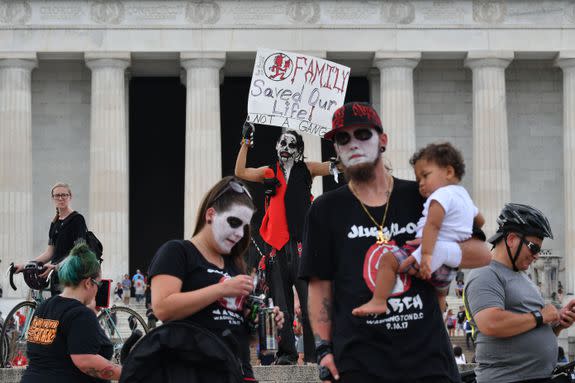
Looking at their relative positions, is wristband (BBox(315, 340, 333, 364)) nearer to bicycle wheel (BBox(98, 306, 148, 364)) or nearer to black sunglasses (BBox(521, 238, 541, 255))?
black sunglasses (BBox(521, 238, 541, 255))

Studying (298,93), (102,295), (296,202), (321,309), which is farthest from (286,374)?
(321,309)

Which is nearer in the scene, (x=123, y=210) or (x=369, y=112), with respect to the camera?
(x=369, y=112)

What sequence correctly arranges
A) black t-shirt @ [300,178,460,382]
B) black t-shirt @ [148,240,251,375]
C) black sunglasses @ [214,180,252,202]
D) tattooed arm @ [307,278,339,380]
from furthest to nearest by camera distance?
black sunglasses @ [214,180,252,202] < black t-shirt @ [148,240,251,375] < tattooed arm @ [307,278,339,380] < black t-shirt @ [300,178,460,382]

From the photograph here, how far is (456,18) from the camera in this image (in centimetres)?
5309

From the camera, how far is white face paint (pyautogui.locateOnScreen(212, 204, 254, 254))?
9.20 meters

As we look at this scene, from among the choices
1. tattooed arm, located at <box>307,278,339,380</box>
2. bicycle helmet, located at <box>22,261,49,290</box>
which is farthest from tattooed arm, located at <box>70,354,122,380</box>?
bicycle helmet, located at <box>22,261,49,290</box>

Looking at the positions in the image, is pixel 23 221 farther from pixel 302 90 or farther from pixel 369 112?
pixel 369 112

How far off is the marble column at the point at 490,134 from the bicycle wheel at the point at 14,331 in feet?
118

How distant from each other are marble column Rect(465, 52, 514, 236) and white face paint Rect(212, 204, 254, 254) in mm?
43646

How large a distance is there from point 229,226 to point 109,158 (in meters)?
42.9

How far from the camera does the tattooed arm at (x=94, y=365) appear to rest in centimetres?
1008

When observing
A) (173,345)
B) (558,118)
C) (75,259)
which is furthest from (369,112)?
(558,118)

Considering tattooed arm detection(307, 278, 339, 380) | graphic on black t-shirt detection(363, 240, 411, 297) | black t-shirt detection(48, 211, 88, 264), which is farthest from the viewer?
black t-shirt detection(48, 211, 88, 264)

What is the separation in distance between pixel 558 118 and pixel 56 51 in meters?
22.0
